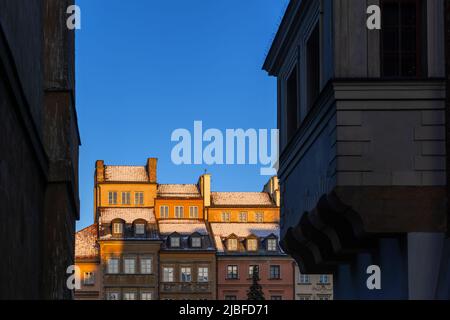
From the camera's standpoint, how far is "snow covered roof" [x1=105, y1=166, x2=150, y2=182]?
315 feet

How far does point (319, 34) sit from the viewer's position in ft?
70.1

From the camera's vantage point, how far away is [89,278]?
88.4 meters

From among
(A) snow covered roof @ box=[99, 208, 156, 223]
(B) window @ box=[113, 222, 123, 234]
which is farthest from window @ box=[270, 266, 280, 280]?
(B) window @ box=[113, 222, 123, 234]

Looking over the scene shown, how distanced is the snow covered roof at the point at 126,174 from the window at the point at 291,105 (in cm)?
6919

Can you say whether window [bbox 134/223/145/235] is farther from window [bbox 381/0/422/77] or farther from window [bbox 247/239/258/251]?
window [bbox 381/0/422/77]

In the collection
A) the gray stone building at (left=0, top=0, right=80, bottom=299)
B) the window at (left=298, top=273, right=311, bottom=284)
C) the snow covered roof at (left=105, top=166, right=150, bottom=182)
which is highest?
the snow covered roof at (left=105, top=166, right=150, bottom=182)

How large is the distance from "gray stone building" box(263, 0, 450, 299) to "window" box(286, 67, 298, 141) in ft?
17.6

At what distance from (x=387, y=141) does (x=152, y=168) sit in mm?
78399

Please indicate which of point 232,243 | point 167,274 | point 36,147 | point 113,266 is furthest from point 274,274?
point 36,147
